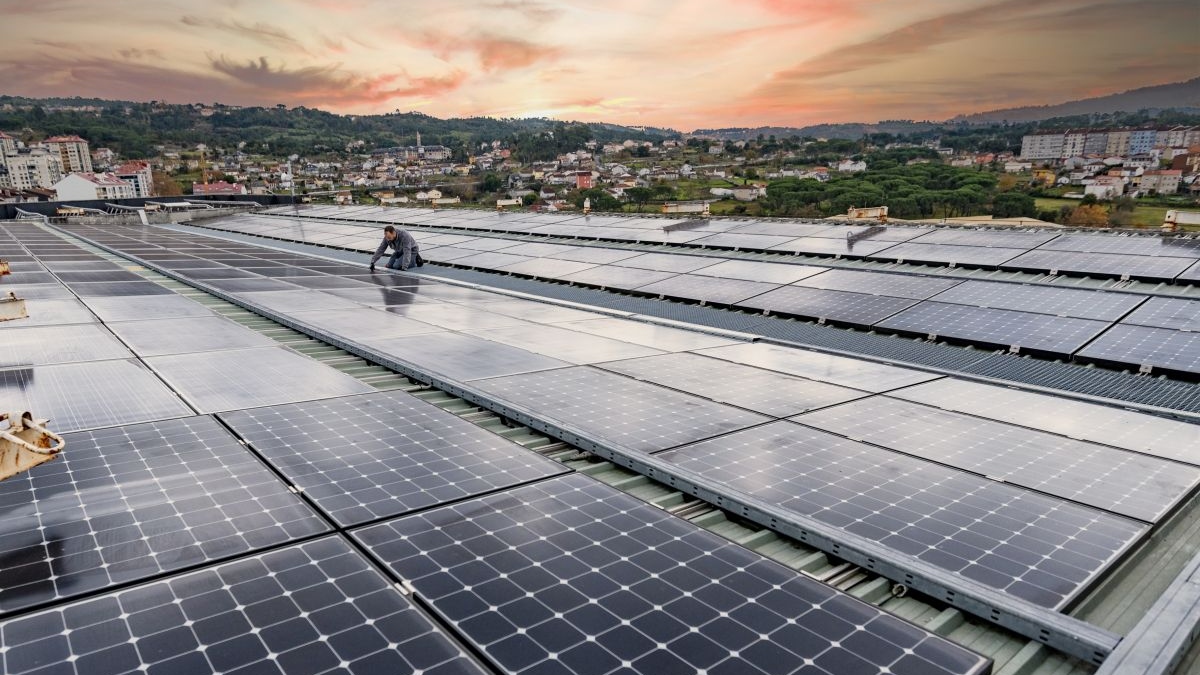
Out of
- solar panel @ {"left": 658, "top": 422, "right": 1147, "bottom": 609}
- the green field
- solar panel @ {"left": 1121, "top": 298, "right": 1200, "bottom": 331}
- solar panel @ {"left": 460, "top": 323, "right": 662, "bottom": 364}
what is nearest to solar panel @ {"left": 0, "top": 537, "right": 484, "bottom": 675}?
solar panel @ {"left": 658, "top": 422, "right": 1147, "bottom": 609}

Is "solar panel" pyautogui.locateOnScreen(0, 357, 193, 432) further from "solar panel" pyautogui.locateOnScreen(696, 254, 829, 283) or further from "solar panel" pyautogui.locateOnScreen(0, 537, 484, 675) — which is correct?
"solar panel" pyautogui.locateOnScreen(696, 254, 829, 283)

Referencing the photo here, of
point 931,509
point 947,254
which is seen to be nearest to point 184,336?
point 931,509

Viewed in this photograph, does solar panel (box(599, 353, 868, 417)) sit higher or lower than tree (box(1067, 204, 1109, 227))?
higher

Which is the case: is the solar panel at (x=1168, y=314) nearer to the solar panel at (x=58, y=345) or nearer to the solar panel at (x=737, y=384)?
the solar panel at (x=737, y=384)

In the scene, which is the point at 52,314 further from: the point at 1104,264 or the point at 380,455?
the point at 1104,264

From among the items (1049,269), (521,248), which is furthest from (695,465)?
(521,248)

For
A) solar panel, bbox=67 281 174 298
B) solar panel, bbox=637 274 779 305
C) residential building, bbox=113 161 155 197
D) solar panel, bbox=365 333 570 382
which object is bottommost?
solar panel, bbox=637 274 779 305
